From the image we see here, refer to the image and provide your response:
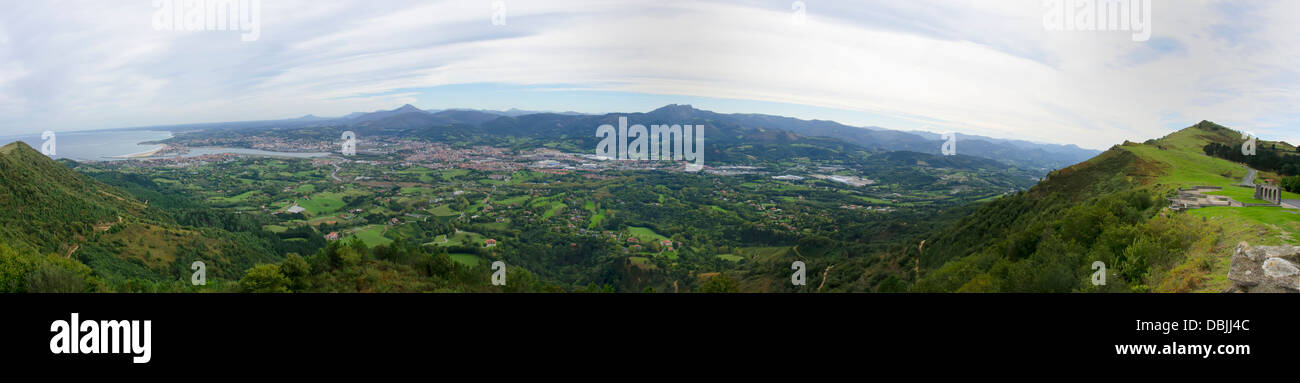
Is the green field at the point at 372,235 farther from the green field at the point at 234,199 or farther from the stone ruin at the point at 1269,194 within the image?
the stone ruin at the point at 1269,194

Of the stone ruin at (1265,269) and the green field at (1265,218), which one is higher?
the green field at (1265,218)

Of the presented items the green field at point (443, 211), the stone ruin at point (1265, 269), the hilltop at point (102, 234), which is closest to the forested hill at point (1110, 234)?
the stone ruin at point (1265, 269)

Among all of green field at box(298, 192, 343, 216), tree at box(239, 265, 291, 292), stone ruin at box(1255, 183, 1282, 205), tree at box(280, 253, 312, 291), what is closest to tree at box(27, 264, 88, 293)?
tree at box(239, 265, 291, 292)

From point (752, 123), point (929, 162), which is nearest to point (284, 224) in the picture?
point (929, 162)

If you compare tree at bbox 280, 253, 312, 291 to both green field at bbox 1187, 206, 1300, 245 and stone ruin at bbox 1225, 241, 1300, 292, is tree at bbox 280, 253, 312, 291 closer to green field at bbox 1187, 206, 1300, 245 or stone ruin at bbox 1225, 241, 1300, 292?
stone ruin at bbox 1225, 241, 1300, 292

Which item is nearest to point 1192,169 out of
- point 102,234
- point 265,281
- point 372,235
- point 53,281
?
point 265,281

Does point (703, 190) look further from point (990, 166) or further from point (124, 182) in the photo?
point (990, 166)
